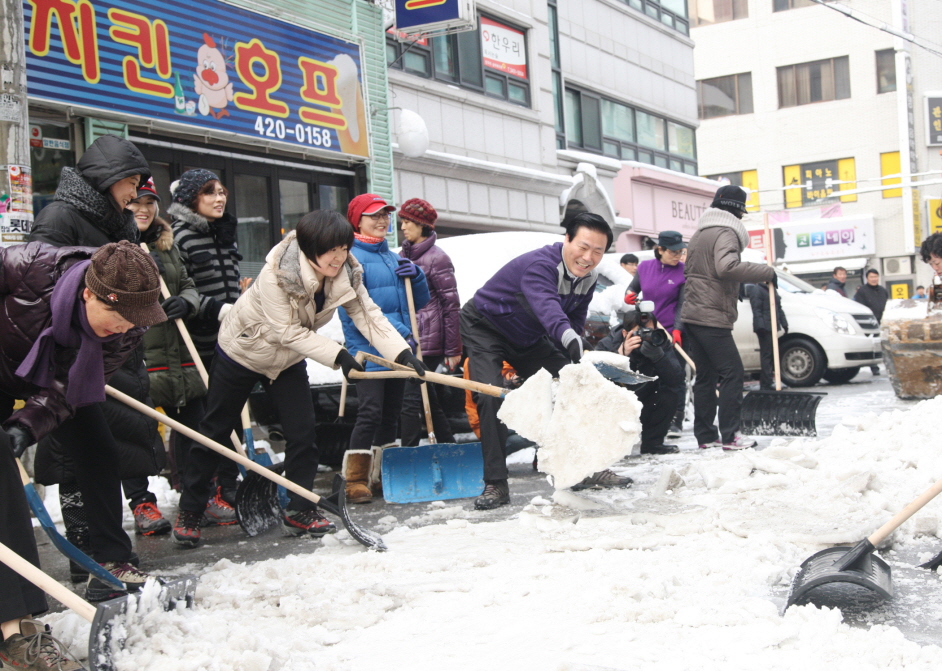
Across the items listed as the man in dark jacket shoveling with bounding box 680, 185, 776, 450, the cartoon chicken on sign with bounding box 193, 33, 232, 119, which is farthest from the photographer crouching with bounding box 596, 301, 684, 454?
the cartoon chicken on sign with bounding box 193, 33, 232, 119

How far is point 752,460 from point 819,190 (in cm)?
3767

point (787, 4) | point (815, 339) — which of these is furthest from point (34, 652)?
A: point (787, 4)

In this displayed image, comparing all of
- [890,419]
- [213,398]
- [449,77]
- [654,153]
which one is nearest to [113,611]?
[213,398]

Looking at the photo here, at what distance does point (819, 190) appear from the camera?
40.2 metres

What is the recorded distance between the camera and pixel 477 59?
620 inches

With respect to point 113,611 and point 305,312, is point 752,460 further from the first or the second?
point 113,611

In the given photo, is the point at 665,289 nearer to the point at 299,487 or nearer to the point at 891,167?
the point at 299,487

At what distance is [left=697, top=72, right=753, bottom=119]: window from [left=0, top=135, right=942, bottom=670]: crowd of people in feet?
121

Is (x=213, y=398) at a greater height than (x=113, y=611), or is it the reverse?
(x=213, y=398)

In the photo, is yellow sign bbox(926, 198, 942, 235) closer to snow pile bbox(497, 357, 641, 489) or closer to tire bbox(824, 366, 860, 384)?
tire bbox(824, 366, 860, 384)

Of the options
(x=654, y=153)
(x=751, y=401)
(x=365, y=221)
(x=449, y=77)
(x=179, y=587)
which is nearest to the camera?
(x=179, y=587)

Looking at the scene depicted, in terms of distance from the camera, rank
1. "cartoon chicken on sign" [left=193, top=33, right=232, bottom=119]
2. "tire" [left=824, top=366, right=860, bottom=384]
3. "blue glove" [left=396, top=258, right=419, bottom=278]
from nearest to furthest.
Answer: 1. "blue glove" [left=396, top=258, right=419, bottom=278]
2. "cartoon chicken on sign" [left=193, top=33, right=232, bottom=119]
3. "tire" [left=824, top=366, right=860, bottom=384]

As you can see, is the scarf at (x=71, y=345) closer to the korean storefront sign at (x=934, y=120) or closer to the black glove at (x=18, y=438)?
the black glove at (x=18, y=438)

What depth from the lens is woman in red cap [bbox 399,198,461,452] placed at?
691 centimetres
